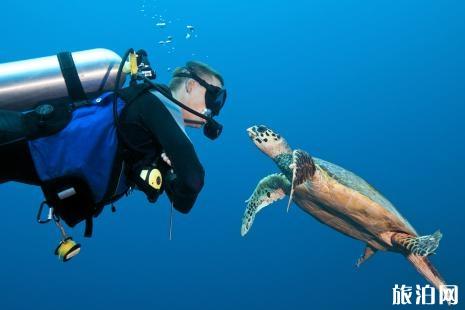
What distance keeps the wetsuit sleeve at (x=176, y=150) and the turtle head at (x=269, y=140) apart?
270 cm

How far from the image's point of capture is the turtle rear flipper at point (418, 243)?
4.20 m

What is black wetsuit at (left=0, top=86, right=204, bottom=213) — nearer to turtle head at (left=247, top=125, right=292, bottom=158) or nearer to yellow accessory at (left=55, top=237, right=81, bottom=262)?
yellow accessory at (left=55, top=237, right=81, bottom=262)

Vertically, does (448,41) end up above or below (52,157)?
above

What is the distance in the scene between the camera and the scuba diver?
1.90 m

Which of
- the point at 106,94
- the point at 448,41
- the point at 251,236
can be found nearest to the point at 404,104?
the point at 448,41

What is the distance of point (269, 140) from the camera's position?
4.53 metres

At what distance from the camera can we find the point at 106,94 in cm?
208

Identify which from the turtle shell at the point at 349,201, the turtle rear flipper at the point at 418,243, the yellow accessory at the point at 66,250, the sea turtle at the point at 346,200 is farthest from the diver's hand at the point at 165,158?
the turtle rear flipper at the point at 418,243

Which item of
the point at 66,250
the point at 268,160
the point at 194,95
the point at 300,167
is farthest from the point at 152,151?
the point at 268,160

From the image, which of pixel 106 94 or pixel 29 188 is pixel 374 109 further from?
pixel 106 94

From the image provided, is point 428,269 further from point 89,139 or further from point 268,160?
point 268,160

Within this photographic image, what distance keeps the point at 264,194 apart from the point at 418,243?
84.0 inches

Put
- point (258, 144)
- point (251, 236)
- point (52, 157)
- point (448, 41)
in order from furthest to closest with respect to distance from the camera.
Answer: point (448, 41)
point (251, 236)
point (258, 144)
point (52, 157)

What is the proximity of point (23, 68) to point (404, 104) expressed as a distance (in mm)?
51503
